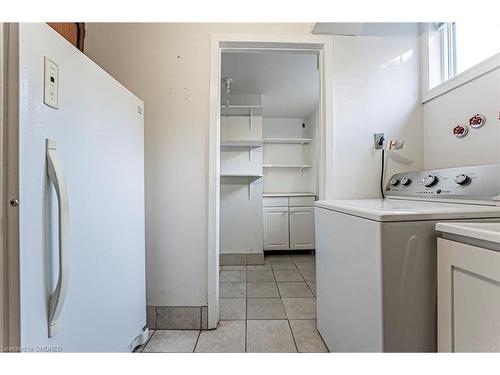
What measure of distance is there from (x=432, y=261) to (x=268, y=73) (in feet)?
7.78

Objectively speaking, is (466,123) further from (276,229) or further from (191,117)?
(276,229)

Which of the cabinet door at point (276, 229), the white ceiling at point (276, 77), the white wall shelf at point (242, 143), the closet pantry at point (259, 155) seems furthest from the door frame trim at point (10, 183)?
the cabinet door at point (276, 229)

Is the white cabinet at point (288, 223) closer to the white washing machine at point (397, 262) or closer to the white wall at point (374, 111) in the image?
the white wall at point (374, 111)

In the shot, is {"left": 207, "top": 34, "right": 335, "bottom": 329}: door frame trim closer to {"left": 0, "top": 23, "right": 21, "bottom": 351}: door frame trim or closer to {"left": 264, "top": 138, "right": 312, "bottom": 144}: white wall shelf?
{"left": 0, "top": 23, "right": 21, "bottom": 351}: door frame trim

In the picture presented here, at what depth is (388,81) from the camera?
1.61m

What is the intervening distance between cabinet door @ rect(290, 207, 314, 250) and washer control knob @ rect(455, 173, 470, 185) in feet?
8.01

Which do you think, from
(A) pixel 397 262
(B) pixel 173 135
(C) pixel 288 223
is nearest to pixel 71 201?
(B) pixel 173 135

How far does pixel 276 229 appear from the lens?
11.2 feet

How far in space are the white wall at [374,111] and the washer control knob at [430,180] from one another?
373 millimetres

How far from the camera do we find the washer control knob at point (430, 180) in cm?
117

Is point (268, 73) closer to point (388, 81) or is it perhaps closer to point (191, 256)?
point (388, 81)

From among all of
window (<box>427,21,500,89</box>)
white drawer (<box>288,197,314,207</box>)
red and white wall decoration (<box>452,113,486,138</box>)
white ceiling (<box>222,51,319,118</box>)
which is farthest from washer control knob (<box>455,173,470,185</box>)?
white drawer (<box>288,197,314,207</box>)
